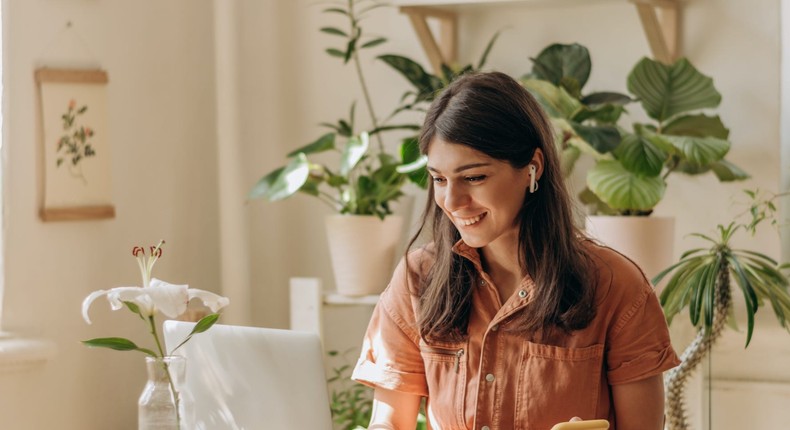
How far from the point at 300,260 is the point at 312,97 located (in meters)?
0.51

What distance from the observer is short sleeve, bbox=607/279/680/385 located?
5.66ft

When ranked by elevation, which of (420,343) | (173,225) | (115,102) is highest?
(115,102)

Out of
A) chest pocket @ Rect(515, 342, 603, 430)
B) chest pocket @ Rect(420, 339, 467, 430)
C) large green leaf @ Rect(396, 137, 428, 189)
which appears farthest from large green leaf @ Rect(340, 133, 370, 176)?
chest pocket @ Rect(515, 342, 603, 430)

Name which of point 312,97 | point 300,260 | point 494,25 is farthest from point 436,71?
point 300,260

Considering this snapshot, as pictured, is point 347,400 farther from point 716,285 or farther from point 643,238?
point 716,285

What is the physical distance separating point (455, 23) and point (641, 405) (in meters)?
1.59

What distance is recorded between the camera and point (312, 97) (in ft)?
10.8

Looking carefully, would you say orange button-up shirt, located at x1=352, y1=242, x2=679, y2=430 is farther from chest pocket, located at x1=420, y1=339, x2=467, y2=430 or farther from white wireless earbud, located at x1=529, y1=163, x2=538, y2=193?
white wireless earbud, located at x1=529, y1=163, x2=538, y2=193

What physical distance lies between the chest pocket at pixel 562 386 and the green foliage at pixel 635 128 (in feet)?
2.66

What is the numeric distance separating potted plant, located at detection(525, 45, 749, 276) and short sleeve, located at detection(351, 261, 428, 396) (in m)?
0.78

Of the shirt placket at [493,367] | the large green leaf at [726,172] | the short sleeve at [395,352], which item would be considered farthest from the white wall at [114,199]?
the large green leaf at [726,172]

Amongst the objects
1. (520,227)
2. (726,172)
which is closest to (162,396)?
(520,227)

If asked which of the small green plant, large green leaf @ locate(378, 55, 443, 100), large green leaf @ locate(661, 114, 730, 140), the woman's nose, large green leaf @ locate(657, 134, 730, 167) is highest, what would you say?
large green leaf @ locate(378, 55, 443, 100)

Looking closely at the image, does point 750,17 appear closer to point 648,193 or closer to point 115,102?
point 648,193
